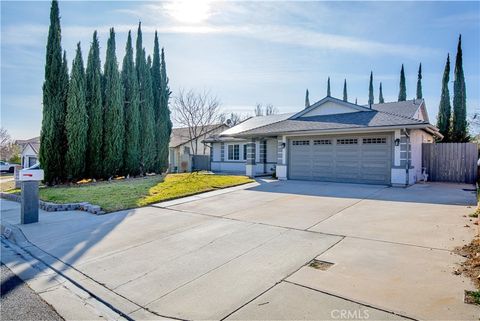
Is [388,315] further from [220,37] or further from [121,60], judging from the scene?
[121,60]

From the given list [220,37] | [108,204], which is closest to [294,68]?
[220,37]

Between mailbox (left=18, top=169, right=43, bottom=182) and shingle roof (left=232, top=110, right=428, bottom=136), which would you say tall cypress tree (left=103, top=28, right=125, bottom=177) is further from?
mailbox (left=18, top=169, right=43, bottom=182)

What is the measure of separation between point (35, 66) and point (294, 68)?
14.4 m

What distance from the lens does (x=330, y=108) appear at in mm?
16750

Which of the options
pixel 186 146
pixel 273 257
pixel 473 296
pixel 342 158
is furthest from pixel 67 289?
pixel 186 146

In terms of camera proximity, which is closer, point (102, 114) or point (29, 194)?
point (29, 194)

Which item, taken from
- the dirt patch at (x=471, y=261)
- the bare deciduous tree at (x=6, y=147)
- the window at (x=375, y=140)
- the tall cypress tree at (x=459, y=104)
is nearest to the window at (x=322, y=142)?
the window at (x=375, y=140)

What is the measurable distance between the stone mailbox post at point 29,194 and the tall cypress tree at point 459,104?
3048 centimetres

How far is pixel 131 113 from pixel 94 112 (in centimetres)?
271

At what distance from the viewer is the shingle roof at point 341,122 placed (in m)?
12.6

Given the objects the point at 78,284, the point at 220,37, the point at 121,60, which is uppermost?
the point at 121,60

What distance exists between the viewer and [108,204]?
952cm

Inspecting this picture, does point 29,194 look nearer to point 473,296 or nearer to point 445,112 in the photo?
point 473,296

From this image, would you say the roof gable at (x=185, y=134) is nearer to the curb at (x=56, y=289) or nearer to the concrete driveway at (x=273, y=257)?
the concrete driveway at (x=273, y=257)
